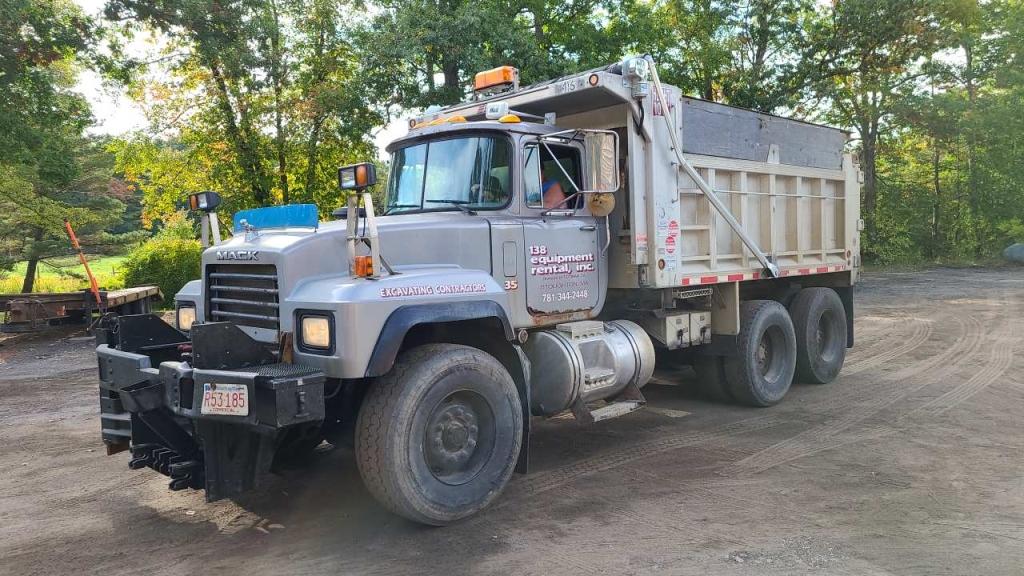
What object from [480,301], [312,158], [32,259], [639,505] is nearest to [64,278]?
[32,259]

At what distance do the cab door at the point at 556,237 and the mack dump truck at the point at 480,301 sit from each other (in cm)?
2

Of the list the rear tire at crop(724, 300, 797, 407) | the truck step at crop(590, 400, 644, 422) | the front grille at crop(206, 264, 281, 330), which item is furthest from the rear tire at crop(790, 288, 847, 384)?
the front grille at crop(206, 264, 281, 330)

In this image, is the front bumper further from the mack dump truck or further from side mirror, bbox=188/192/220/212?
side mirror, bbox=188/192/220/212

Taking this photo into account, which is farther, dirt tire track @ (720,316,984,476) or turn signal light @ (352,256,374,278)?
dirt tire track @ (720,316,984,476)

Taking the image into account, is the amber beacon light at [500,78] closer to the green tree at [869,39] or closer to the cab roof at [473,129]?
the cab roof at [473,129]

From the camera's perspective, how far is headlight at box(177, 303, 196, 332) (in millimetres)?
5750

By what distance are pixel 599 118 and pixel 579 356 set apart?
7.74 feet

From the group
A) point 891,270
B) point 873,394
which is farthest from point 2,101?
point 891,270

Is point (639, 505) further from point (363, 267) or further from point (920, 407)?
point (920, 407)

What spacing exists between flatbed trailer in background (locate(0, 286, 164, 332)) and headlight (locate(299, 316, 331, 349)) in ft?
33.5

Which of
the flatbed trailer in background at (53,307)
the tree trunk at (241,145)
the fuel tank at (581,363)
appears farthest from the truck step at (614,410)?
the tree trunk at (241,145)

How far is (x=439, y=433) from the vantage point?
4.77 m

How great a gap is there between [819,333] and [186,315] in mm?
7521

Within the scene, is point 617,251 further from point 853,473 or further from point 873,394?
point 873,394
